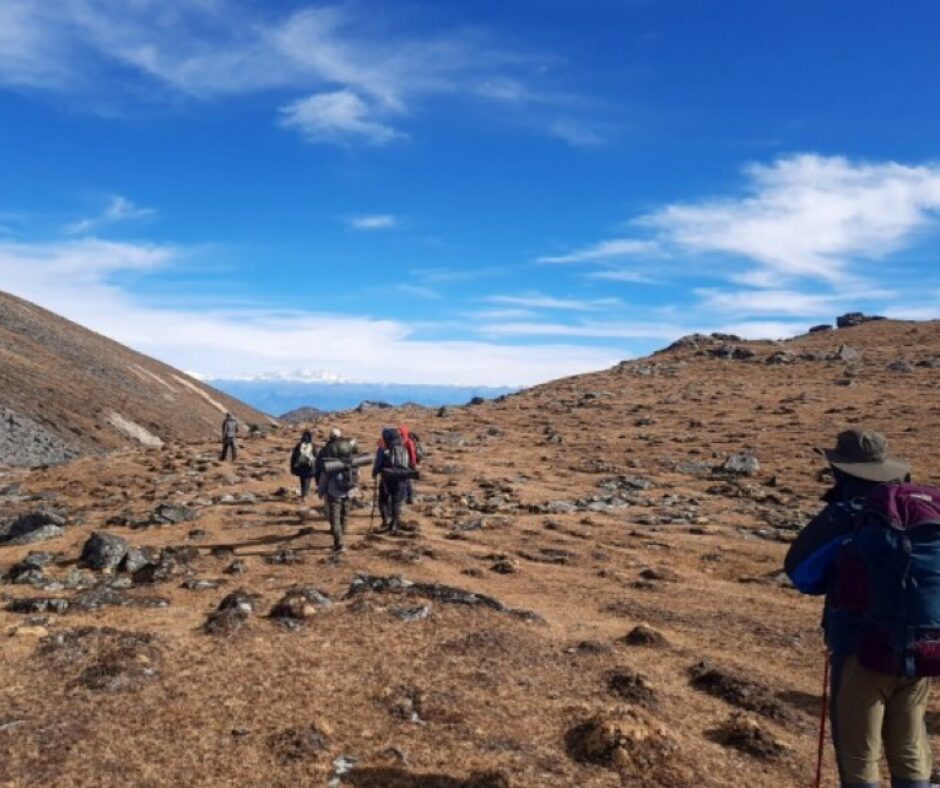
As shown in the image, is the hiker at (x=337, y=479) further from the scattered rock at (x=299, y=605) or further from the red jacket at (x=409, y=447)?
the scattered rock at (x=299, y=605)

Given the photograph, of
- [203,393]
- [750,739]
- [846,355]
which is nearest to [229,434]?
[750,739]

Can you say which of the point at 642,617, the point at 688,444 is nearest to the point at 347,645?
the point at 642,617

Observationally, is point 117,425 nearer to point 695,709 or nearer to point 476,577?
point 476,577

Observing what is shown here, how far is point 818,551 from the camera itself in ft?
17.7

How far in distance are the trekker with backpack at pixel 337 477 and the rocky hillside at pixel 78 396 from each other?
37.3 m

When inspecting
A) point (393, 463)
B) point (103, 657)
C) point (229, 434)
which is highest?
point (229, 434)

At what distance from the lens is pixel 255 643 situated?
10.6 m

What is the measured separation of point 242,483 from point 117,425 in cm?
4841

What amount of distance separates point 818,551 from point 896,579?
536 mm

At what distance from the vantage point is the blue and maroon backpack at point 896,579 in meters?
5.02

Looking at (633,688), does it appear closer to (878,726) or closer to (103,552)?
(878,726)

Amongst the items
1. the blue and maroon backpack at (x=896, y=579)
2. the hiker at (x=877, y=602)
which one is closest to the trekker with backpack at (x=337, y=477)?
the hiker at (x=877, y=602)

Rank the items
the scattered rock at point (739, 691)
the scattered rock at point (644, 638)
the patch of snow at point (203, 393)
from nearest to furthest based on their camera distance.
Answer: the scattered rock at point (739, 691), the scattered rock at point (644, 638), the patch of snow at point (203, 393)

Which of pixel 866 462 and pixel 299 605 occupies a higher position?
Answer: pixel 866 462
